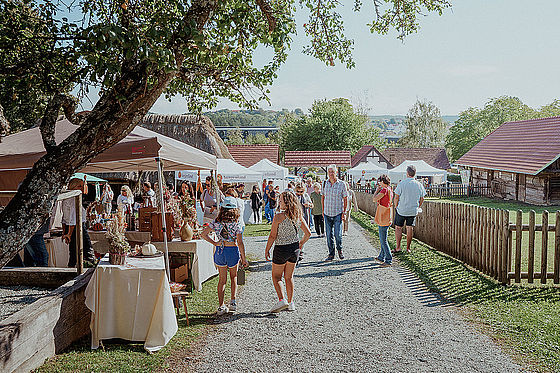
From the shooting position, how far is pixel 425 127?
95938 millimetres

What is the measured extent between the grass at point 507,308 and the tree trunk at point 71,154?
451 cm

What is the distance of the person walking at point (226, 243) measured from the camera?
6.82 meters

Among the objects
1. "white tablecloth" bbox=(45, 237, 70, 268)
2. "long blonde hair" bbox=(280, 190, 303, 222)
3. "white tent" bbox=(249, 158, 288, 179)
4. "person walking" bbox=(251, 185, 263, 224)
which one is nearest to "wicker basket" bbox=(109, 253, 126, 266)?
"long blonde hair" bbox=(280, 190, 303, 222)

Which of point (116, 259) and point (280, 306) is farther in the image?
point (280, 306)

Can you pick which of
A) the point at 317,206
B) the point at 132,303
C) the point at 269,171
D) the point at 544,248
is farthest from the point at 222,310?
the point at 269,171

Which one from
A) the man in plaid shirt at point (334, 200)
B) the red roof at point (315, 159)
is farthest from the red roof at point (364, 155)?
the man in plaid shirt at point (334, 200)

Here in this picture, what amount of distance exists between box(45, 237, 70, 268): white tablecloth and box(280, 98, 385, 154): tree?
53490mm

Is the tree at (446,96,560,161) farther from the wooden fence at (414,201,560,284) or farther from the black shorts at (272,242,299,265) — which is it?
the black shorts at (272,242,299,265)

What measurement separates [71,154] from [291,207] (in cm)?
326

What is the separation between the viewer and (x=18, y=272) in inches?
308

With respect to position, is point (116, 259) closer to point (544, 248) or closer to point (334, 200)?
point (334, 200)

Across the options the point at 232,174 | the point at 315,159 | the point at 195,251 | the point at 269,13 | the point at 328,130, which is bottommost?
the point at 195,251

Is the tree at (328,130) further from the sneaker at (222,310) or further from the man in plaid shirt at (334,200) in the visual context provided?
the sneaker at (222,310)

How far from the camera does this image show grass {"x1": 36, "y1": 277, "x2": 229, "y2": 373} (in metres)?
4.93
